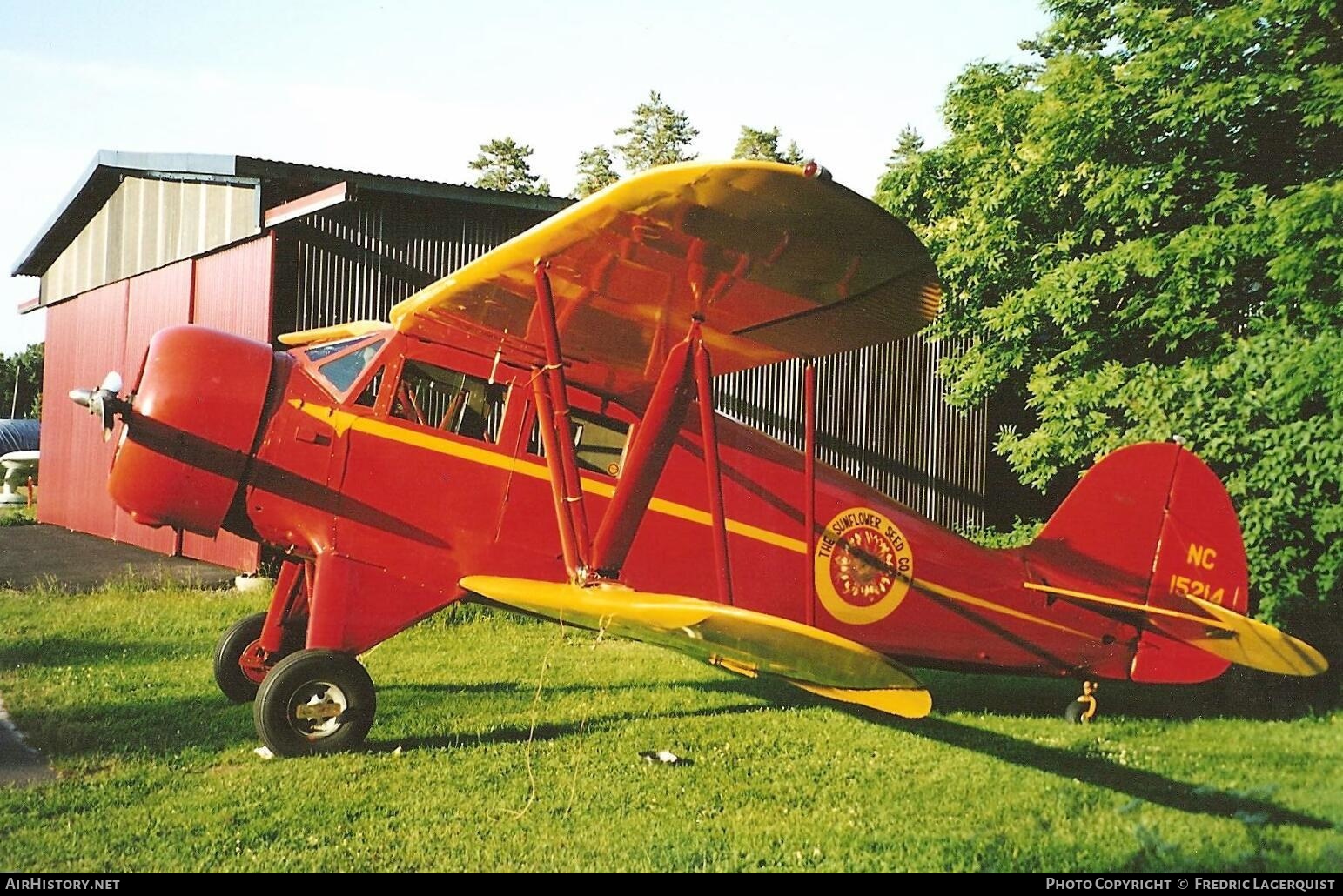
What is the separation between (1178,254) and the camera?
7.23 metres

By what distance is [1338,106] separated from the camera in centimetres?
593

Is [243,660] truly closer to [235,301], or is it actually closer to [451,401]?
[451,401]

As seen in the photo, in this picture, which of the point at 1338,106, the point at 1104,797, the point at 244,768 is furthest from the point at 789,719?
the point at 1338,106

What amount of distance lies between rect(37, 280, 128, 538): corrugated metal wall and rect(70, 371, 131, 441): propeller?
10870 millimetres

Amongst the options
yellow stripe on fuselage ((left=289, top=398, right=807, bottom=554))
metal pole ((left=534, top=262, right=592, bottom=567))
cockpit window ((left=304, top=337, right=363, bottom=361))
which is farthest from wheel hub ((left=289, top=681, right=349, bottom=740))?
cockpit window ((left=304, top=337, right=363, bottom=361))

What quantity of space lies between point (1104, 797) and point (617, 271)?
3.66 metres

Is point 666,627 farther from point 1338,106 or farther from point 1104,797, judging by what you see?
point 1338,106

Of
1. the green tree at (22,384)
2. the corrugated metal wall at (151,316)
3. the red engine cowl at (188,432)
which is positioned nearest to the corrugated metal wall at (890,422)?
the corrugated metal wall at (151,316)

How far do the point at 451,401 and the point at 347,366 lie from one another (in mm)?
616

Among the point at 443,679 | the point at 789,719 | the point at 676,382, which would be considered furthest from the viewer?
the point at 443,679

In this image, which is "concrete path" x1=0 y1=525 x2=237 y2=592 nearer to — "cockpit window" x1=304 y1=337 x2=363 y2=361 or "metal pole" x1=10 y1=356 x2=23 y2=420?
"cockpit window" x1=304 y1=337 x2=363 y2=361

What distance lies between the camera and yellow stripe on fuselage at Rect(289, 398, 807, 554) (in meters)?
5.40

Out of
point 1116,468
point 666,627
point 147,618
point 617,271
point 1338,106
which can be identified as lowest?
point 147,618

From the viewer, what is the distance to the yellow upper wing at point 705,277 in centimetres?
384
